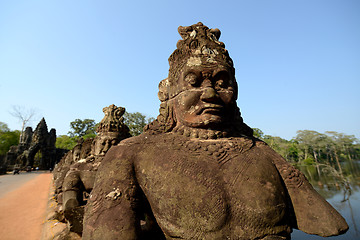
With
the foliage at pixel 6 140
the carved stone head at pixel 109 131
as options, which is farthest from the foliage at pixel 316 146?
the foliage at pixel 6 140

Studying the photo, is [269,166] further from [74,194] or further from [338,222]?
[74,194]

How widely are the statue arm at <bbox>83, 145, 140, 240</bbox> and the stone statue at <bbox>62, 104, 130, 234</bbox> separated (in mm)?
2517

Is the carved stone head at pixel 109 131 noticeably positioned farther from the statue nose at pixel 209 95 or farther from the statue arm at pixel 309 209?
the statue arm at pixel 309 209

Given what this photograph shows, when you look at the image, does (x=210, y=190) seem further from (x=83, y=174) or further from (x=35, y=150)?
(x=35, y=150)

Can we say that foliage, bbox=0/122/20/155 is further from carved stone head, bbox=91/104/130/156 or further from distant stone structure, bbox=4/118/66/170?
carved stone head, bbox=91/104/130/156

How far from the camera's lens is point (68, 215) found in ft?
12.0

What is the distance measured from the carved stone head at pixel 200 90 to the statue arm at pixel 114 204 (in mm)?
638

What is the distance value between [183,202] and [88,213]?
80 cm

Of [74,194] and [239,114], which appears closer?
[239,114]

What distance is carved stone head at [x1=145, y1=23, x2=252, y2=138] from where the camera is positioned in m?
1.94

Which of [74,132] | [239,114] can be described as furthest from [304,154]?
[74,132]

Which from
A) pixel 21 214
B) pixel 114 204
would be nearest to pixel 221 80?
pixel 114 204

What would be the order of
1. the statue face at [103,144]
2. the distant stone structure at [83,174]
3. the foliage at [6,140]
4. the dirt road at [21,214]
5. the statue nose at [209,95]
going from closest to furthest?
the statue nose at [209,95]
the distant stone structure at [83,174]
the statue face at [103,144]
the dirt road at [21,214]
the foliage at [6,140]

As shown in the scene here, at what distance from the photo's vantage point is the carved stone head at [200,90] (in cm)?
194
